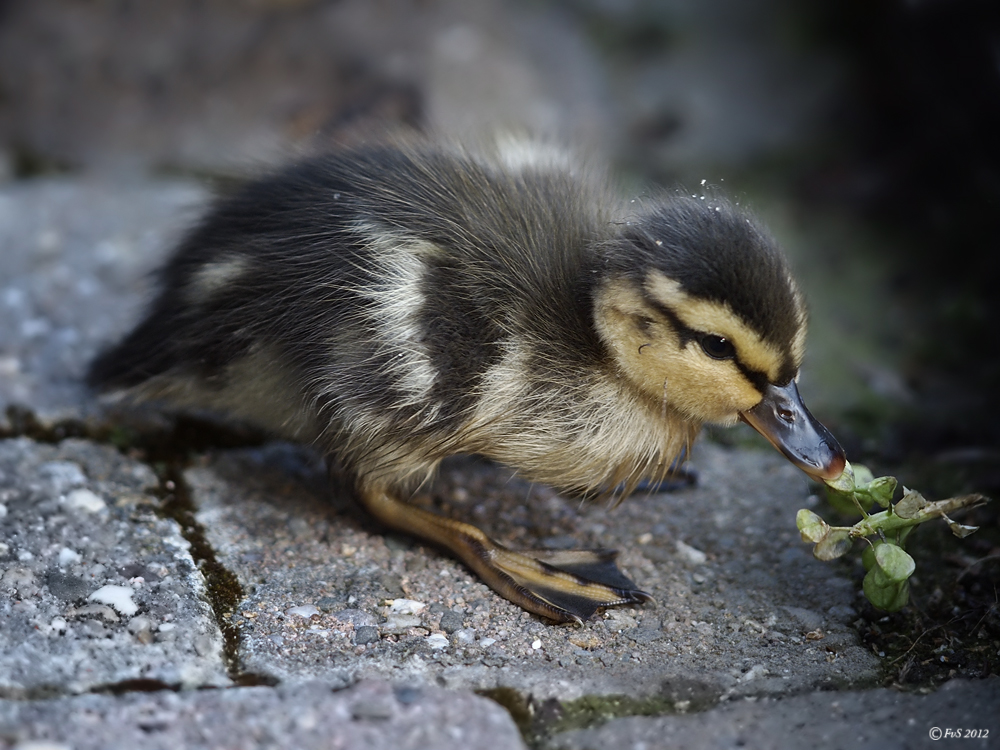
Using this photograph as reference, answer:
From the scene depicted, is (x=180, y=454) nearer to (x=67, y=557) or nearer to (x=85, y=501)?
(x=85, y=501)

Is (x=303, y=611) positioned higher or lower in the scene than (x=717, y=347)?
lower

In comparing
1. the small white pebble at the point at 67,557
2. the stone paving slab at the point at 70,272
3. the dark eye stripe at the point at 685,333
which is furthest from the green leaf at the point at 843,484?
the stone paving slab at the point at 70,272

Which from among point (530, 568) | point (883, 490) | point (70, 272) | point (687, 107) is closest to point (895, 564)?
point (883, 490)

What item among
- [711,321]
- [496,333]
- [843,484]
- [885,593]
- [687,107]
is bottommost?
A: [885,593]

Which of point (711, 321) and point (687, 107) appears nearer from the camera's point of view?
point (711, 321)

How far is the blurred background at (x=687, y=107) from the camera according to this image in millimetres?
2904

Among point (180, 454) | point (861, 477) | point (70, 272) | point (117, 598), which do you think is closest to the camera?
point (117, 598)

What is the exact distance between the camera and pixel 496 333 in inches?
72.6

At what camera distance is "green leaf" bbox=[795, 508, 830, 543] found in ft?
5.69

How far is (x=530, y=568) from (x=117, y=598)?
28.1 inches

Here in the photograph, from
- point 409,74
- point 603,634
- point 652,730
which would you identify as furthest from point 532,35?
point 652,730

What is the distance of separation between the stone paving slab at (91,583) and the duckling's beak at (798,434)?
3.34ft

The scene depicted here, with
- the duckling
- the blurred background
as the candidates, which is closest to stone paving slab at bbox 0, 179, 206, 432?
the blurred background

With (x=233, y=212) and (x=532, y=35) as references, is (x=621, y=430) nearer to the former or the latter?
(x=233, y=212)
